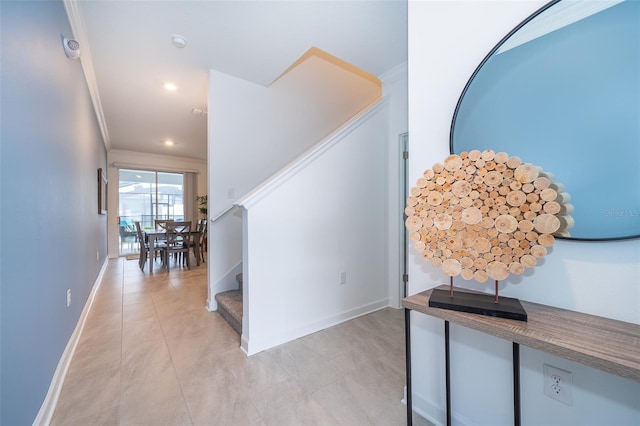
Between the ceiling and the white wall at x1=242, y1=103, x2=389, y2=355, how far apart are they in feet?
2.42

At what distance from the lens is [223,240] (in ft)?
9.53

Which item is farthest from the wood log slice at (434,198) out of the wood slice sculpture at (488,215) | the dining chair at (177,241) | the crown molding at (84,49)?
the dining chair at (177,241)

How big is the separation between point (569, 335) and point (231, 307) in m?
2.35

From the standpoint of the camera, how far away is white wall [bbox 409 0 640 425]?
84cm

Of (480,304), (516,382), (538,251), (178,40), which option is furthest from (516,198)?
(178,40)

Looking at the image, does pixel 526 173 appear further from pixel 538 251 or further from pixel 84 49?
pixel 84 49

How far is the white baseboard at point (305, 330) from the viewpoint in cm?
193

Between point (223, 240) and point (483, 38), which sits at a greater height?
point (483, 38)

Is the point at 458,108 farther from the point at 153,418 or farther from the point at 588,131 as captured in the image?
the point at 153,418

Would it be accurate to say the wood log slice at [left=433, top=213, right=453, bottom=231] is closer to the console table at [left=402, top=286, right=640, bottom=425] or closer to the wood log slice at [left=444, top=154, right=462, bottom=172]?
the wood log slice at [left=444, top=154, right=462, bottom=172]

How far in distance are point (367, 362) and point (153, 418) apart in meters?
1.30

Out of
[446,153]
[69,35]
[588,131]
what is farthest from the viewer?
[69,35]

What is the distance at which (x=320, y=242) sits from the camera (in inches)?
91.2

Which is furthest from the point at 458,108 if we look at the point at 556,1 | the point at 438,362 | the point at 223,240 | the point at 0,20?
the point at 223,240
